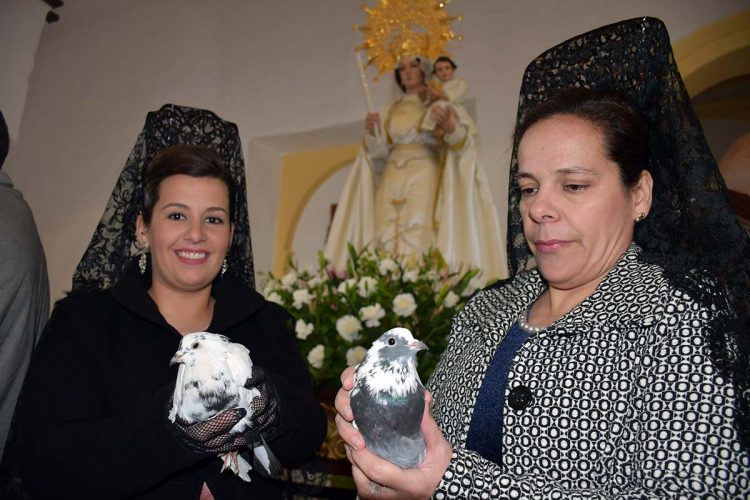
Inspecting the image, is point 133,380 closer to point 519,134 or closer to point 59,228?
point 519,134

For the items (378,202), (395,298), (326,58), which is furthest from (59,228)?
(395,298)

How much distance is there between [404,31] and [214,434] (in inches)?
162

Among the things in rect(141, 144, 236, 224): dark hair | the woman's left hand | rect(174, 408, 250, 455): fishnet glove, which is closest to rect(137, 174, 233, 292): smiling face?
rect(141, 144, 236, 224): dark hair

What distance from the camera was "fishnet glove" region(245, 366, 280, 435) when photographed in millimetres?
1349

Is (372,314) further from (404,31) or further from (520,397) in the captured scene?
(404,31)

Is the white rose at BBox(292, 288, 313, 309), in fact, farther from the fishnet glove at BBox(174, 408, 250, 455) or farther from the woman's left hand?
the woman's left hand

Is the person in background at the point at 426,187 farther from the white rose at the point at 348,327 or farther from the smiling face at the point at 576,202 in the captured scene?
the smiling face at the point at 576,202

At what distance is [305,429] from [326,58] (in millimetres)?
5334

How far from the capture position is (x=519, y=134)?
1626 mm

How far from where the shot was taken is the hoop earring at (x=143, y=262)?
1943 millimetres

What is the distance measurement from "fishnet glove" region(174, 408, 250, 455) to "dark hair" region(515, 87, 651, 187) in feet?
2.95

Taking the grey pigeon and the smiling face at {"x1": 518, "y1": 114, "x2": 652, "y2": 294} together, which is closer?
the grey pigeon

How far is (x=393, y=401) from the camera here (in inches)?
44.6

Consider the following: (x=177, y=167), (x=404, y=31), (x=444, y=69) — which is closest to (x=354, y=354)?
(x=177, y=167)
